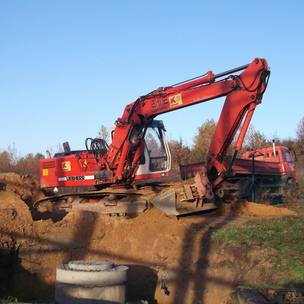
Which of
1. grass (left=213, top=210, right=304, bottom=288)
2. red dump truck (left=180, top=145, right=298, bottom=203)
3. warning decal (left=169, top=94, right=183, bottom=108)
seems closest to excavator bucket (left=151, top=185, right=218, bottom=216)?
grass (left=213, top=210, right=304, bottom=288)

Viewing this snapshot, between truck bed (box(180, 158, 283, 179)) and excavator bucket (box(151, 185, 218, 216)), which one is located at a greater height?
truck bed (box(180, 158, 283, 179))

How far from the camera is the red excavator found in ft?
29.1

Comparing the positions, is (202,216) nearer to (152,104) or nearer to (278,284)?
(152,104)

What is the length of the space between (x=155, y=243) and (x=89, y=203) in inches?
122

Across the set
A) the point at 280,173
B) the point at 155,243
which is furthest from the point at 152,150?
the point at 280,173

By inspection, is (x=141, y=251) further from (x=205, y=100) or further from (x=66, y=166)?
(x=66, y=166)

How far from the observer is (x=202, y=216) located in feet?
32.1

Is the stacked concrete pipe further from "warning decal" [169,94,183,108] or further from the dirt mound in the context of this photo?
"warning decal" [169,94,183,108]

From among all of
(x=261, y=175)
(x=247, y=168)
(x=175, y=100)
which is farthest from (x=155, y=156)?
(x=261, y=175)

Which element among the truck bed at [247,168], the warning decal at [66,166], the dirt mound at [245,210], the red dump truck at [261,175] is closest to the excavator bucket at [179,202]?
the dirt mound at [245,210]

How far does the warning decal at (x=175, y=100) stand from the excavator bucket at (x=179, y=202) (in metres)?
2.15

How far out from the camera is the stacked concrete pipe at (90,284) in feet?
20.0

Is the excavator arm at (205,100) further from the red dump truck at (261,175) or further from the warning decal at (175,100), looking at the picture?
the red dump truck at (261,175)

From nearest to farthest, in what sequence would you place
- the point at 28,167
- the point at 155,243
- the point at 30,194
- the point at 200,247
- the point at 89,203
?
the point at 200,247
the point at 155,243
the point at 89,203
the point at 30,194
the point at 28,167
